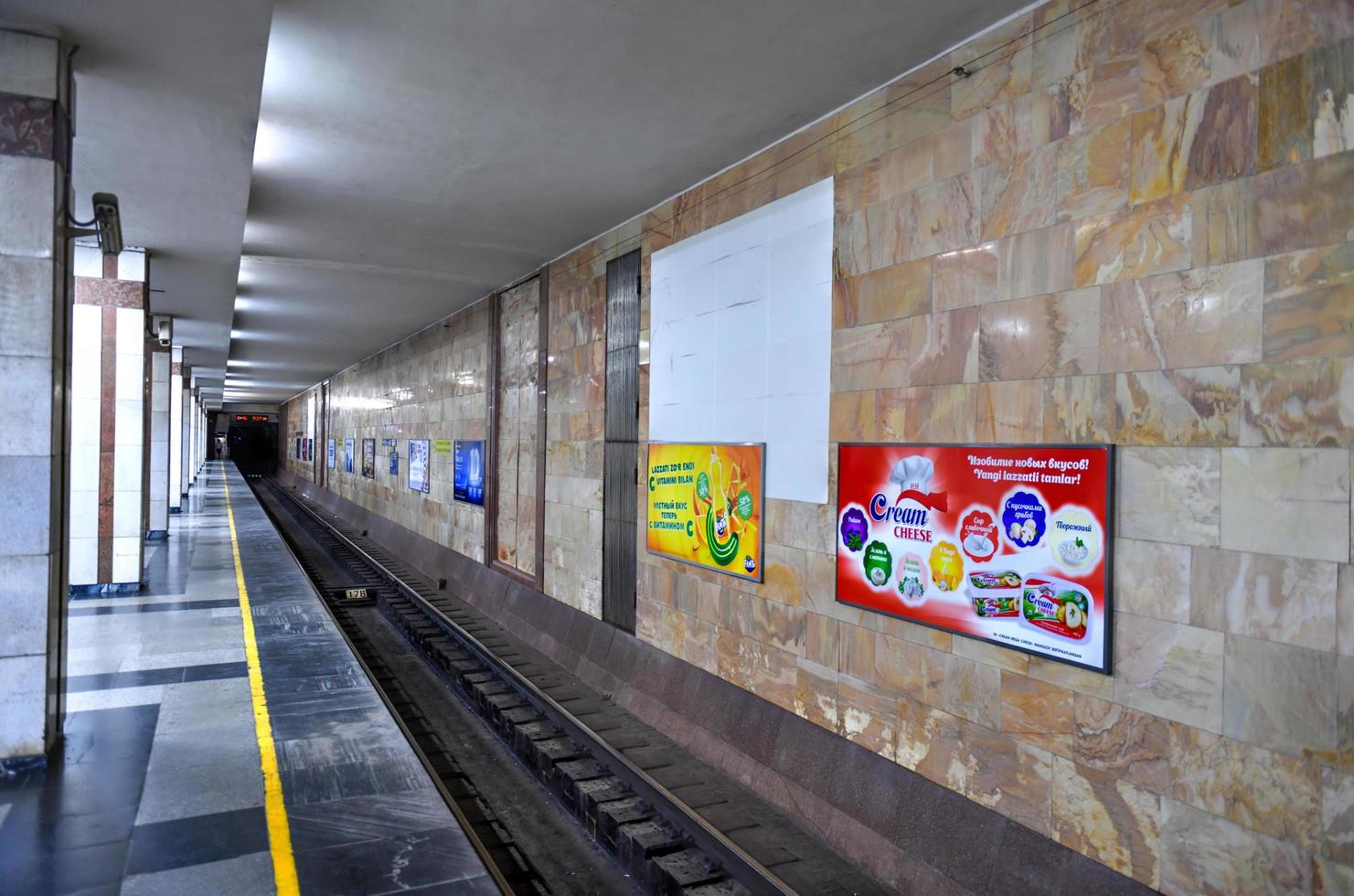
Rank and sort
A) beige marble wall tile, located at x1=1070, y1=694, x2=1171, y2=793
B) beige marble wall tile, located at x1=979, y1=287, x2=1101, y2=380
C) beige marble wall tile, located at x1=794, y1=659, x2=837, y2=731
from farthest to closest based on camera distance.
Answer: beige marble wall tile, located at x1=794, y1=659, x2=837, y2=731 → beige marble wall tile, located at x1=979, y1=287, x2=1101, y2=380 → beige marble wall tile, located at x1=1070, y1=694, x2=1171, y2=793

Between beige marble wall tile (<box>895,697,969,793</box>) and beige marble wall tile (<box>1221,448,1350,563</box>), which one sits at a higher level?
beige marble wall tile (<box>1221,448,1350,563</box>)

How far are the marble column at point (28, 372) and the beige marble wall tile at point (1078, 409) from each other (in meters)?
5.35

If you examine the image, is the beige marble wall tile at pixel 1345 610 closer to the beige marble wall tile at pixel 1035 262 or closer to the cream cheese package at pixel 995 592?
the cream cheese package at pixel 995 592

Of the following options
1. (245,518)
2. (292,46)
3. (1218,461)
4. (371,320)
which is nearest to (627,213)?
(292,46)

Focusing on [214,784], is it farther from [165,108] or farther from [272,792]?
[165,108]

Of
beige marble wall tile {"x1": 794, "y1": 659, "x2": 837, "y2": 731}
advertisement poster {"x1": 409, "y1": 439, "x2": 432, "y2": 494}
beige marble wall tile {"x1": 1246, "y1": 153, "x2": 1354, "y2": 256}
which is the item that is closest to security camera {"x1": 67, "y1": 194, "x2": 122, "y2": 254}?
beige marble wall tile {"x1": 794, "y1": 659, "x2": 837, "y2": 731}

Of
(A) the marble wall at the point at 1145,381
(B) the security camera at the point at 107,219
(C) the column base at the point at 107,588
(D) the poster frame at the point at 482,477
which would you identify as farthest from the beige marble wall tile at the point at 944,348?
(C) the column base at the point at 107,588

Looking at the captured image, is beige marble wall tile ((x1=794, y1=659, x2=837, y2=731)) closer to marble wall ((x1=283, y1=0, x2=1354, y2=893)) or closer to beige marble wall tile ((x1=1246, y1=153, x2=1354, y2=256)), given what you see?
marble wall ((x1=283, y1=0, x2=1354, y2=893))

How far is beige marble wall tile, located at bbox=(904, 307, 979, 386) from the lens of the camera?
468cm

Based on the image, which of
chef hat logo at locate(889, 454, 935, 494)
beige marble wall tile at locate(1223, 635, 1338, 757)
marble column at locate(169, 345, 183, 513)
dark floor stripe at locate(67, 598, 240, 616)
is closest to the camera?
beige marble wall tile at locate(1223, 635, 1338, 757)

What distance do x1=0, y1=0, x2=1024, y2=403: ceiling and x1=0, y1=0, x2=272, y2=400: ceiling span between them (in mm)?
17

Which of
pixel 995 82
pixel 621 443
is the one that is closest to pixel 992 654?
pixel 995 82

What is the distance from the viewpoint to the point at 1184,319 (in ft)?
12.0

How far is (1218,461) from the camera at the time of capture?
11.5 feet
